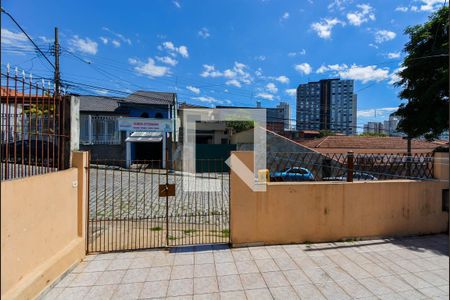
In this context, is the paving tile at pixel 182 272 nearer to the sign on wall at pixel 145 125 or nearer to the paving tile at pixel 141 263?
the paving tile at pixel 141 263

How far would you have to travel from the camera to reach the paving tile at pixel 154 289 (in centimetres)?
338

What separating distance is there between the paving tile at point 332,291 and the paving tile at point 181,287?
6.14 ft

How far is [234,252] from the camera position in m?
4.67

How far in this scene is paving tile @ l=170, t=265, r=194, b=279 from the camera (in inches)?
152

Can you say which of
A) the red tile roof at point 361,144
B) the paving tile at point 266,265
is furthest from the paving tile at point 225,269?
the red tile roof at point 361,144

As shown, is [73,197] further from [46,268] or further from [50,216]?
[46,268]

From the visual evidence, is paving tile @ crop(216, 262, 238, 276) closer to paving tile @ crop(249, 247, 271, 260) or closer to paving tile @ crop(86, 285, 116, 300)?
paving tile @ crop(249, 247, 271, 260)

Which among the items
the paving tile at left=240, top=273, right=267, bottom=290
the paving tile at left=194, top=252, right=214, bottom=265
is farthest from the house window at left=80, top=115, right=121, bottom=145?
the paving tile at left=240, top=273, right=267, bottom=290

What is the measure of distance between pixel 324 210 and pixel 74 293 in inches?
179

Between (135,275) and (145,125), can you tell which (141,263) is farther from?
(145,125)

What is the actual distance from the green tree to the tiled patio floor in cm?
718

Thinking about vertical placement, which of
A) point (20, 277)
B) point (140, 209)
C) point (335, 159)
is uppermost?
point (335, 159)

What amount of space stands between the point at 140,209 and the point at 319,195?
239 inches

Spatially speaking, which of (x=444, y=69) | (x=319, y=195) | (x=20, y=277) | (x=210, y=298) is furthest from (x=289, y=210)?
(x=444, y=69)
